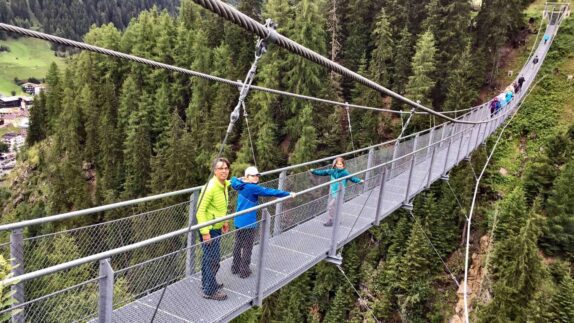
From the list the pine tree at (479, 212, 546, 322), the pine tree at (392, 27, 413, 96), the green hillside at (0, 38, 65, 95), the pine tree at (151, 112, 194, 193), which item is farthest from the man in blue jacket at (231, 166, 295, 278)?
the green hillside at (0, 38, 65, 95)

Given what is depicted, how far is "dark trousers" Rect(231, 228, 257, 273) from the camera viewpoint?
4333 millimetres

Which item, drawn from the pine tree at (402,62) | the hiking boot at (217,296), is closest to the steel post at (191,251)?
the hiking boot at (217,296)

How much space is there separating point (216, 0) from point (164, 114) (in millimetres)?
36646

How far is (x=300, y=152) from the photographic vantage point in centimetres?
2720

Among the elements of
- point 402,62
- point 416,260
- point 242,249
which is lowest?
point 416,260

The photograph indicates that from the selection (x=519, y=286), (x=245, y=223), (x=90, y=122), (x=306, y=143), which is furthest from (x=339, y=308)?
(x=90, y=122)

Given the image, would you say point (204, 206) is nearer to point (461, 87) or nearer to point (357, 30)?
point (461, 87)

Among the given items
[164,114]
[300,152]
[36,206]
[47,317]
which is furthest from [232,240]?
[36,206]

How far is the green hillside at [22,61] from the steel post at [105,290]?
12346 centimetres

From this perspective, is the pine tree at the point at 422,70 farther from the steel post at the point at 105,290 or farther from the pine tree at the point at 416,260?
the steel post at the point at 105,290

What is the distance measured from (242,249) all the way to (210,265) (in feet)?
1.53

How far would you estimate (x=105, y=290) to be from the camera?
2801 millimetres

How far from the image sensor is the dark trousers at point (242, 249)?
4.33 meters

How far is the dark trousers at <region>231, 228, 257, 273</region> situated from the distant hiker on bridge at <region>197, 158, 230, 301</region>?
0.22 metres
